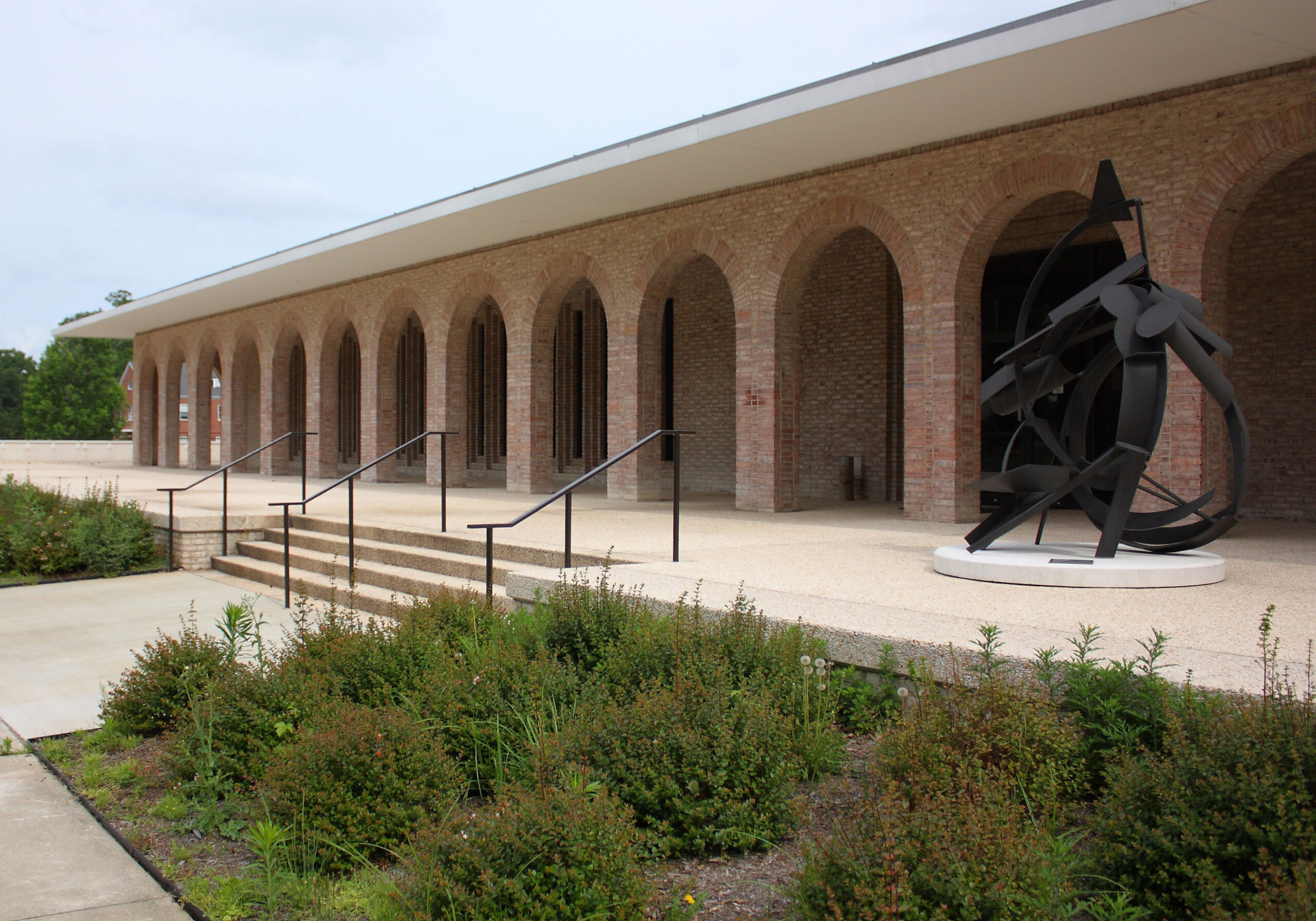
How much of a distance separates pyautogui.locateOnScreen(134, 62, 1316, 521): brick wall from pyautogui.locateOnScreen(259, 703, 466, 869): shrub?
8.40 m

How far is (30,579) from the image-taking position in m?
10.8

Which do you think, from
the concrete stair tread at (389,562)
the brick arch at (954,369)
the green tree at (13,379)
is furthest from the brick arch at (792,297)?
the green tree at (13,379)

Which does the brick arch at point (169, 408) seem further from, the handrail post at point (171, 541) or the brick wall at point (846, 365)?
the brick wall at point (846, 365)

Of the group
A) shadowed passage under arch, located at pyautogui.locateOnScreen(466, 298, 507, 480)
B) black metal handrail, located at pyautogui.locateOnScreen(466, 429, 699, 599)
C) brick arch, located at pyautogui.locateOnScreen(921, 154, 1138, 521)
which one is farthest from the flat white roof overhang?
shadowed passage under arch, located at pyautogui.locateOnScreen(466, 298, 507, 480)

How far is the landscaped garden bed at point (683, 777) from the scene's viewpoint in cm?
273

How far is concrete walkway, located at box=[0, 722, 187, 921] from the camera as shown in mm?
3312

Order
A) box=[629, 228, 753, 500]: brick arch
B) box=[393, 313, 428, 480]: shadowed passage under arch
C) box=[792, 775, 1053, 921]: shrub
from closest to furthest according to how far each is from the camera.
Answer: box=[792, 775, 1053, 921]: shrub → box=[629, 228, 753, 500]: brick arch → box=[393, 313, 428, 480]: shadowed passage under arch

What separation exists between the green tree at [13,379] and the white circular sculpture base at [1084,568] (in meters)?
95.0

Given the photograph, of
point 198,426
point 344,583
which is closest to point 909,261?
point 344,583

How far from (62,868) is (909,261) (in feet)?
34.6

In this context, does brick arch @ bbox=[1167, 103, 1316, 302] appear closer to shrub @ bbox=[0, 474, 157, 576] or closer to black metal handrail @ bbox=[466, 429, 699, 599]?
black metal handrail @ bbox=[466, 429, 699, 599]

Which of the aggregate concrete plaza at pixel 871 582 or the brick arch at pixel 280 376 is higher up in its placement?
the brick arch at pixel 280 376

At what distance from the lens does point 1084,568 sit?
648 centimetres

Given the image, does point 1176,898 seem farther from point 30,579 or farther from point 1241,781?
point 30,579
